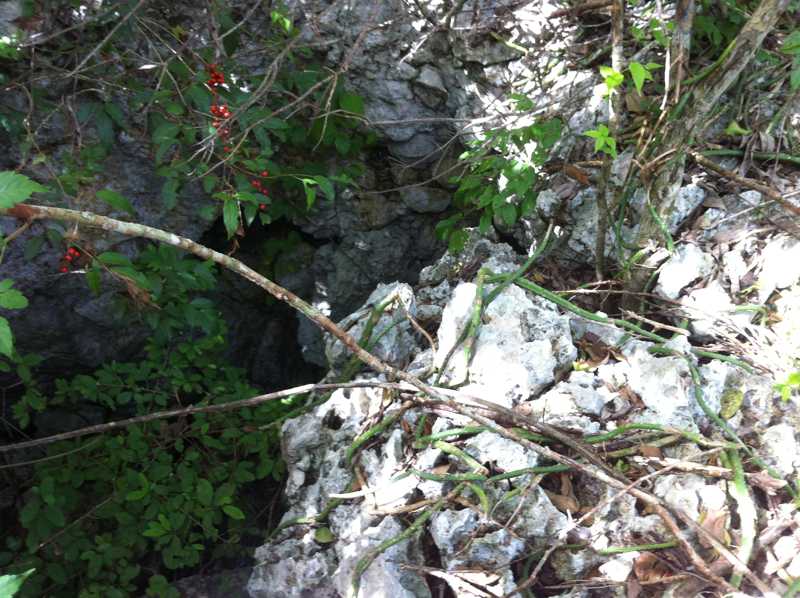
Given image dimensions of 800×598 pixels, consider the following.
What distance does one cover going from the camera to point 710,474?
173 cm

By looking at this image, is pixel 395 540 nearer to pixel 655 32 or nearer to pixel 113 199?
pixel 113 199

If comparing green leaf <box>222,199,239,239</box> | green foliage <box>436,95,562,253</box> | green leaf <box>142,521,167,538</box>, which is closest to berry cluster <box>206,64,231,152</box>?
green leaf <box>222,199,239,239</box>

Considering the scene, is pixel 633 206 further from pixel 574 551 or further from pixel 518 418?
pixel 574 551

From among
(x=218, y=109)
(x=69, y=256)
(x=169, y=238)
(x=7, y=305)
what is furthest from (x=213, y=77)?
(x=7, y=305)

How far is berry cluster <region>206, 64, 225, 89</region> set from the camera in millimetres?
2361

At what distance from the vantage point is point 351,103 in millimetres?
2852

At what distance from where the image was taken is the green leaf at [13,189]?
1342mm

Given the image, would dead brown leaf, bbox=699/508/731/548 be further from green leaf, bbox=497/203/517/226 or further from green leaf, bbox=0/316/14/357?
green leaf, bbox=0/316/14/357

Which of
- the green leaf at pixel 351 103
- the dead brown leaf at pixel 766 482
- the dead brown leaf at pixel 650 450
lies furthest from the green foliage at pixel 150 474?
the dead brown leaf at pixel 766 482

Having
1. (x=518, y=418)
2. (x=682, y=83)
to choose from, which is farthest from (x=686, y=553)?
(x=682, y=83)

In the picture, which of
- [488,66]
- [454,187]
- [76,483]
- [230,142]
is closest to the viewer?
[230,142]

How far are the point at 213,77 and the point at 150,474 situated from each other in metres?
1.51

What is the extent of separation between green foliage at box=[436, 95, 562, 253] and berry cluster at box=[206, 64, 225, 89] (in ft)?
3.06

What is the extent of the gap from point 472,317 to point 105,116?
156 cm
